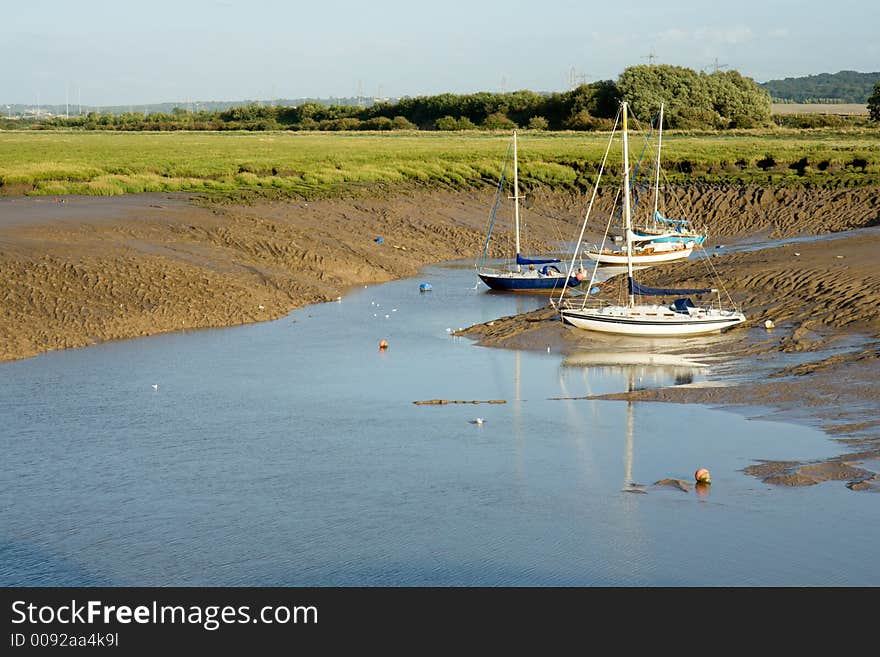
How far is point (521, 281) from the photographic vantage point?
46062mm

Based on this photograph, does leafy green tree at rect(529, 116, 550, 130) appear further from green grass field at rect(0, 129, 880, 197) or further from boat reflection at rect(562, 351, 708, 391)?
boat reflection at rect(562, 351, 708, 391)

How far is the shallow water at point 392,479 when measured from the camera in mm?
17344

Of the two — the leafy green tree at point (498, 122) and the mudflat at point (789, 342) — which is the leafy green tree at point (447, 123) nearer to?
the leafy green tree at point (498, 122)

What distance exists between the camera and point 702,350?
32.8 m

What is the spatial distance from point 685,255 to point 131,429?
31.8 m

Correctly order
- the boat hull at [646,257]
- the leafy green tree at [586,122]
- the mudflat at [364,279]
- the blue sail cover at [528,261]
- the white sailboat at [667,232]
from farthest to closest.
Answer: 1. the leafy green tree at [586,122]
2. the white sailboat at [667,232]
3. the boat hull at [646,257]
4. the blue sail cover at [528,261]
5. the mudflat at [364,279]

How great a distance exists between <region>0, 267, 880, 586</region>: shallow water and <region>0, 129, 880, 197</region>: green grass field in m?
29.7

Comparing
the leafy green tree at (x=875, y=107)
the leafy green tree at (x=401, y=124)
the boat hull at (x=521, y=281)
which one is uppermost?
the leafy green tree at (x=875, y=107)

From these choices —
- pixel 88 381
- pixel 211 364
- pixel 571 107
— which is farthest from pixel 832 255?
pixel 571 107

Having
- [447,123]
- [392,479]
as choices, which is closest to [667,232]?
[392,479]

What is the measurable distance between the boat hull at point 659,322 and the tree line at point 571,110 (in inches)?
3614

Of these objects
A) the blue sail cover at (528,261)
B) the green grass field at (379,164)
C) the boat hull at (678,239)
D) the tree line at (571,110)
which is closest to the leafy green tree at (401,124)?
the tree line at (571,110)

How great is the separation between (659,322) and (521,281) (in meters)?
12.5
